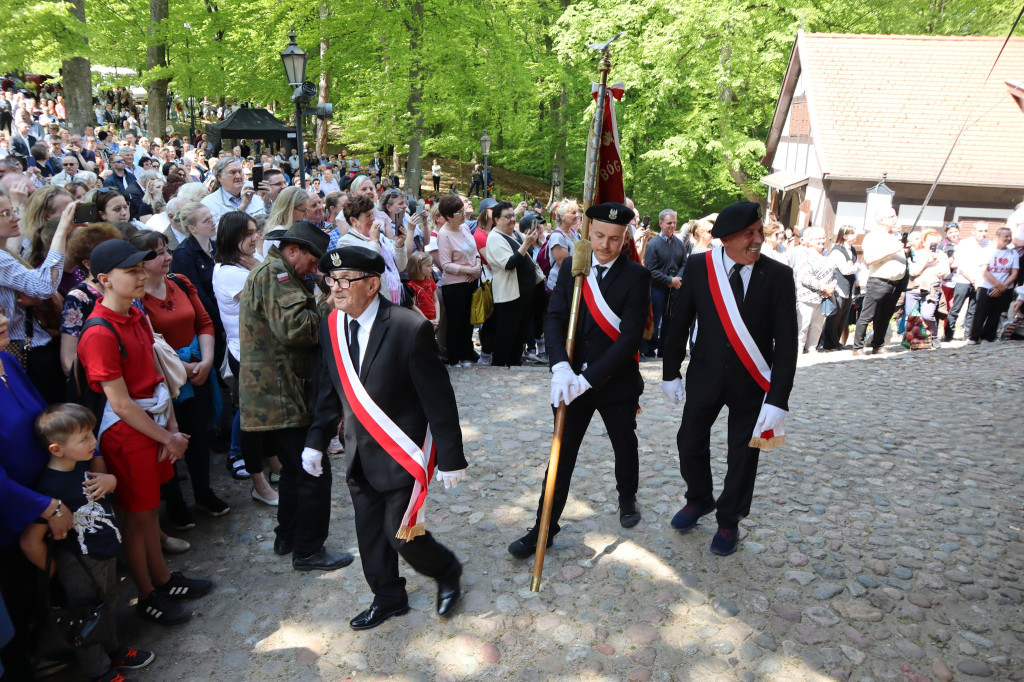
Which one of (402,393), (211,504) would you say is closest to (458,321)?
(211,504)

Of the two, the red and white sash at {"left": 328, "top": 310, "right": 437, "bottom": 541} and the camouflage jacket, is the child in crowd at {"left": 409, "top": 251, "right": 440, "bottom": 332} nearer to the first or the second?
the camouflage jacket

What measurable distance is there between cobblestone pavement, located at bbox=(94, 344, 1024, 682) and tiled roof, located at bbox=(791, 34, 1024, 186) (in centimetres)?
1782

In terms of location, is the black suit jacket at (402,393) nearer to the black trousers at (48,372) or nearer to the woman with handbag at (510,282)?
the black trousers at (48,372)

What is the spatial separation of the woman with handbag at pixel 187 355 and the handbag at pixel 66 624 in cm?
135

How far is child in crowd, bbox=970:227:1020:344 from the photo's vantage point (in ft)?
35.1

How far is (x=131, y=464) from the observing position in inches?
146

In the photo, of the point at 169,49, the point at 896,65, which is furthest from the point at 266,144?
the point at 896,65

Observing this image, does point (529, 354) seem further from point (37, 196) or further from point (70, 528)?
point (70, 528)

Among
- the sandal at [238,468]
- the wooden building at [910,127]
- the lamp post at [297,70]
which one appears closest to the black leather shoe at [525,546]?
the sandal at [238,468]

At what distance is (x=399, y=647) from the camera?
12.2 feet

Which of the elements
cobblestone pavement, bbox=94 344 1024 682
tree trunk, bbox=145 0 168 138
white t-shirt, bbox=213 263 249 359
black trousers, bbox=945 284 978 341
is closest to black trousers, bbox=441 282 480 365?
cobblestone pavement, bbox=94 344 1024 682

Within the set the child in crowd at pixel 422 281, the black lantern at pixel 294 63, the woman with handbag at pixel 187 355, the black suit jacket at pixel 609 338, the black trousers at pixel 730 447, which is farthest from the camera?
the black lantern at pixel 294 63

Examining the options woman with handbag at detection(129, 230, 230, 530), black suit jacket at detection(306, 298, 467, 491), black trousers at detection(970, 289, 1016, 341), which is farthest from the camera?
black trousers at detection(970, 289, 1016, 341)

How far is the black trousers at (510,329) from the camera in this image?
886 centimetres
